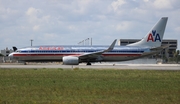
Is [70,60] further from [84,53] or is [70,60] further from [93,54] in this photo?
[93,54]

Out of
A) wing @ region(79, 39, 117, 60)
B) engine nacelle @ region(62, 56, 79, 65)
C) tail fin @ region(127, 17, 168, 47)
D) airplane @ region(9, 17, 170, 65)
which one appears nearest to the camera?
engine nacelle @ region(62, 56, 79, 65)

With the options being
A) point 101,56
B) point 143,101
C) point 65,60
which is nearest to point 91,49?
point 101,56

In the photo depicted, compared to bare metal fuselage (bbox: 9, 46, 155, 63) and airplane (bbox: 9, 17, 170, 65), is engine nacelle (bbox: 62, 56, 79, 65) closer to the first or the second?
airplane (bbox: 9, 17, 170, 65)

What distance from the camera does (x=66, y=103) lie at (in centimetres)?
1119

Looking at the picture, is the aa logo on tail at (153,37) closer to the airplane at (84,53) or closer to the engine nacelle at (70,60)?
the airplane at (84,53)

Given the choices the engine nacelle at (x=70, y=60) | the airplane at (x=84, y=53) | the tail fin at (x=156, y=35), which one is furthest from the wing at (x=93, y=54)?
the tail fin at (x=156, y=35)

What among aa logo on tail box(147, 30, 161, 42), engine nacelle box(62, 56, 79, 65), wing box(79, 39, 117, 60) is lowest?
engine nacelle box(62, 56, 79, 65)

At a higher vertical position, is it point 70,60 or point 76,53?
point 76,53

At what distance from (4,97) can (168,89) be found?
7749mm

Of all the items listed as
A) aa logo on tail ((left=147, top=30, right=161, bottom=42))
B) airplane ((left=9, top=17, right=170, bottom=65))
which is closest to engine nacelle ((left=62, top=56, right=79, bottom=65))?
airplane ((left=9, top=17, right=170, bottom=65))

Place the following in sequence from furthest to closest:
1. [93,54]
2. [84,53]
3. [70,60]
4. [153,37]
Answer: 1. [153,37]
2. [84,53]
3. [93,54]
4. [70,60]

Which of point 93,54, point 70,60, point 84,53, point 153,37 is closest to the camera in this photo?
point 70,60

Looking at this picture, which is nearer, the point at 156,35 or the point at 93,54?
the point at 93,54

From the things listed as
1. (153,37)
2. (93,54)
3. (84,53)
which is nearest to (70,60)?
(84,53)
